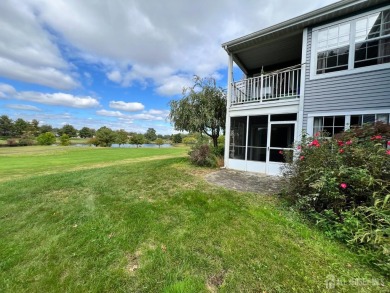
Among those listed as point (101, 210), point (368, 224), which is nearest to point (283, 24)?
point (368, 224)

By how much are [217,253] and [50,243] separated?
286 cm

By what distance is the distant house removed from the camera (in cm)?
554

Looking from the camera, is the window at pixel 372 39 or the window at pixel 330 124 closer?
the window at pixel 372 39

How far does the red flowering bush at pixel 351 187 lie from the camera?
2.70m

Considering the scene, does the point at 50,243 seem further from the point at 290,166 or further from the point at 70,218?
the point at 290,166

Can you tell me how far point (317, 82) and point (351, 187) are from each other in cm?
471

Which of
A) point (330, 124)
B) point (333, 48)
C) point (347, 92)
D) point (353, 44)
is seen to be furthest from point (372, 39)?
point (330, 124)

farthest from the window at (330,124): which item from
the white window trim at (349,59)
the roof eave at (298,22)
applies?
the roof eave at (298,22)

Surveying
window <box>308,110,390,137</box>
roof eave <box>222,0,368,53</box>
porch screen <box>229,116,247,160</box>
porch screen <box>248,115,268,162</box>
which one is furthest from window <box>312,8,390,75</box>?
porch screen <box>229,116,247,160</box>

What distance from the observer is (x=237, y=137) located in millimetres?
9047

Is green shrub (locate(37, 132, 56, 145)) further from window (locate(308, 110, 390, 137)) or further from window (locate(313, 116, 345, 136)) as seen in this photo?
window (locate(313, 116, 345, 136))

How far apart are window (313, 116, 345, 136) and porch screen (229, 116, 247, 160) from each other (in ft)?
10.2

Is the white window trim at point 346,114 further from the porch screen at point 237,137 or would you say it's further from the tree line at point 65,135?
the tree line at point 65,135

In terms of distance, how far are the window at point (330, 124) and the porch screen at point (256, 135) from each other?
7.36ft
